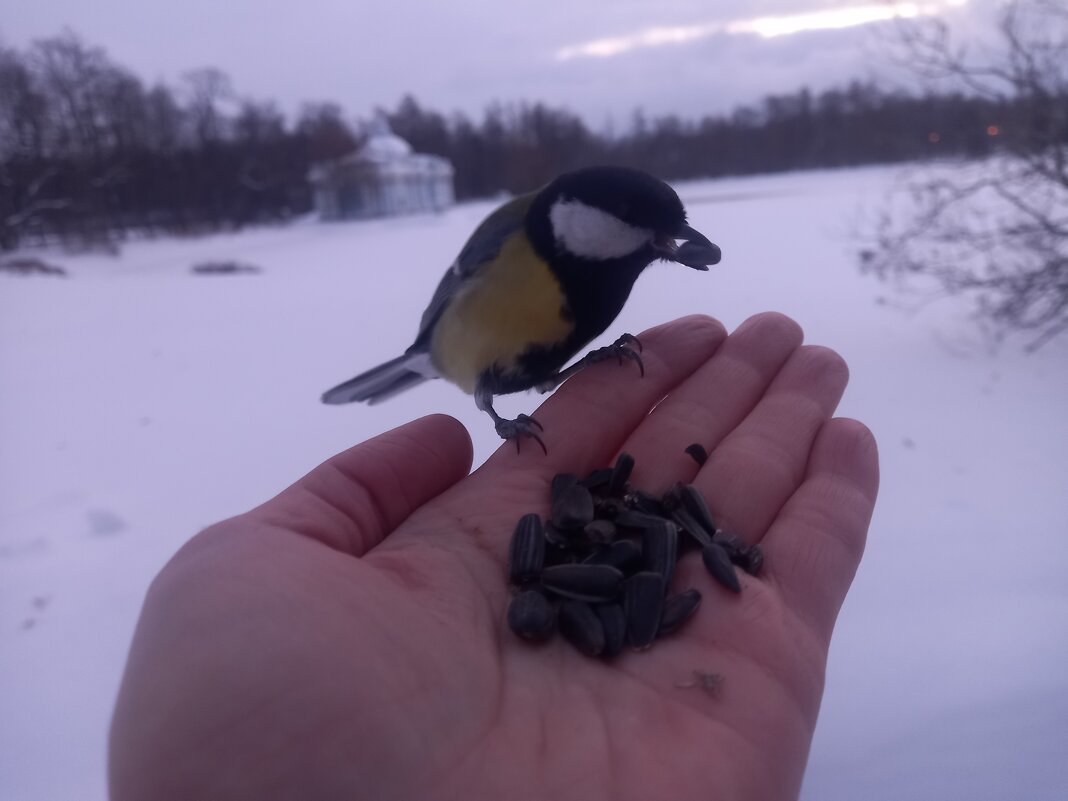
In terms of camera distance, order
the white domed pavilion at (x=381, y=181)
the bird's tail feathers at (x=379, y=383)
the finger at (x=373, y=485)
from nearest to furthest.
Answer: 1. the finger at (x=373, y=485)
2. the bird's tail feathers at (x=379, y=383)
3. the white domed pavilion at (x=381, y=181)

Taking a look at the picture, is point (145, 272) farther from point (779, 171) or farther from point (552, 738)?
point (552, 738)

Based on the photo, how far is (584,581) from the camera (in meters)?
1.06

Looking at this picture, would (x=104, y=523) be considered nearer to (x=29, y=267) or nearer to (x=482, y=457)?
(x=482, y=457)

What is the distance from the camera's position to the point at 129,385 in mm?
2832

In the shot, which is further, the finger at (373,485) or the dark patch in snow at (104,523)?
the dark patch in snow at (104,523)

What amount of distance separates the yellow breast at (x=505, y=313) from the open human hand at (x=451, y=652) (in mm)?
179

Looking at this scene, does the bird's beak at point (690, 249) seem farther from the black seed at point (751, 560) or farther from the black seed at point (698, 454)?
the black seed at point (751, 560)

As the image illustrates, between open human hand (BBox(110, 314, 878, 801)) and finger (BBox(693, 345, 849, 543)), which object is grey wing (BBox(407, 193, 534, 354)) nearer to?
open human hand (BBox(110, 314, 878, 801))

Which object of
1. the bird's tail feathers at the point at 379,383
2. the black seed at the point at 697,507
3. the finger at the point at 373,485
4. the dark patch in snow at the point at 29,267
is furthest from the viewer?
the dark patch in snow at the point at 29,267

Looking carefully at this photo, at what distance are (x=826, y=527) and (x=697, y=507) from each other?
0.22m

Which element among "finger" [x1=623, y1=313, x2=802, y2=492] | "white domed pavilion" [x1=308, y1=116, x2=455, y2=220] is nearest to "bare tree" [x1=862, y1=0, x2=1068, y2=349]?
"finger" [x1=623, y1=313, x2=802, y2=492]

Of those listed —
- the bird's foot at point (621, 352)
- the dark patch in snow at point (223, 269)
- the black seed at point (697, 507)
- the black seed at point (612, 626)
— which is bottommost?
the dark patch in snow at point (223, 269)

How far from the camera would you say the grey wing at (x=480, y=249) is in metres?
1.48

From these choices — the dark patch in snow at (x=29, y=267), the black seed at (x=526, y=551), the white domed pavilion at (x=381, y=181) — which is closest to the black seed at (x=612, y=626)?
the black seed at (x=526, y=551)
